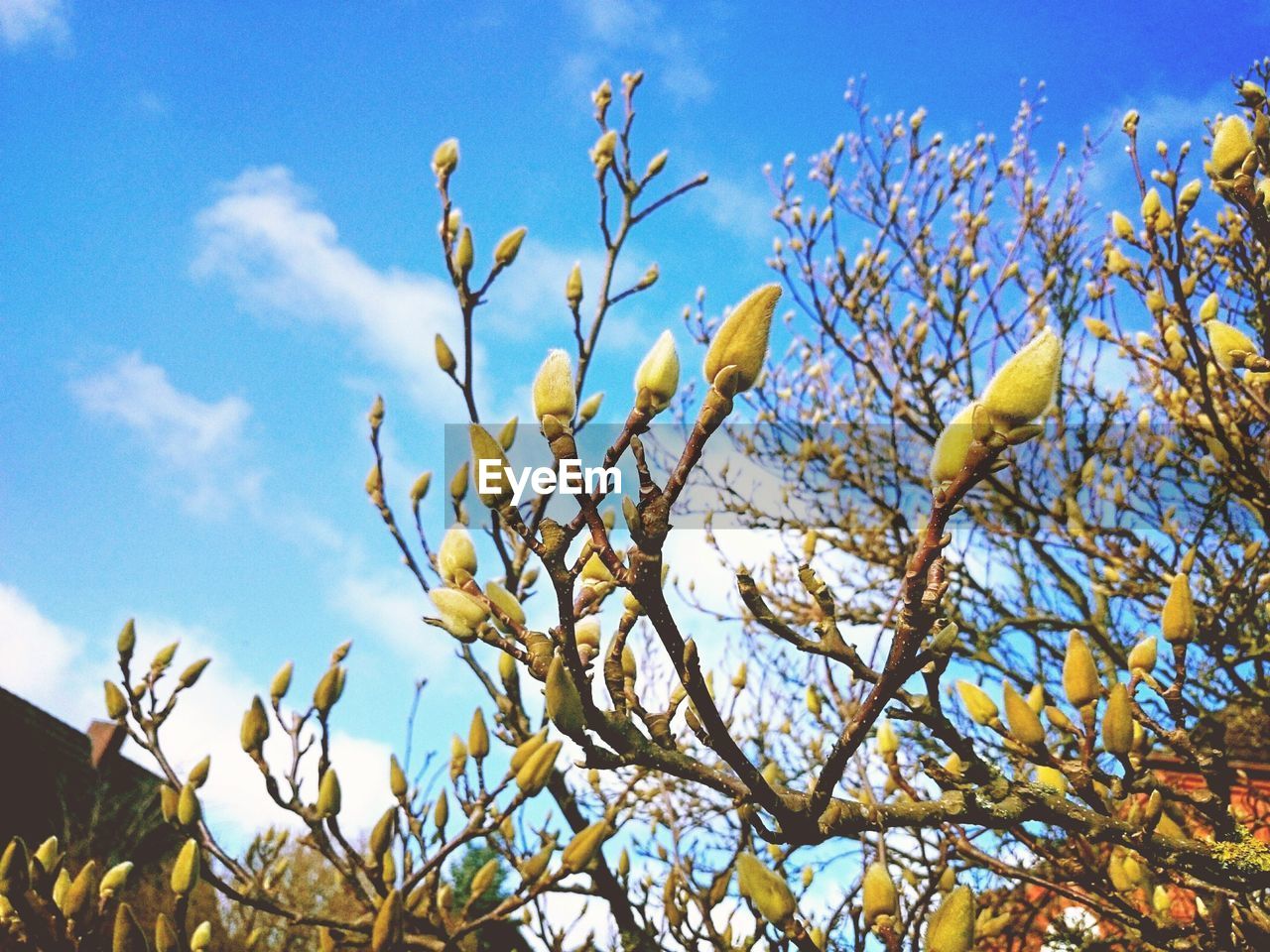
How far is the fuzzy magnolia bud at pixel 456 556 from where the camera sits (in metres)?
1.29

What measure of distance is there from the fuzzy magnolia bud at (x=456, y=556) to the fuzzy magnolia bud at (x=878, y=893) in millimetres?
708

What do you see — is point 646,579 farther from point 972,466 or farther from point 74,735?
point 74,735

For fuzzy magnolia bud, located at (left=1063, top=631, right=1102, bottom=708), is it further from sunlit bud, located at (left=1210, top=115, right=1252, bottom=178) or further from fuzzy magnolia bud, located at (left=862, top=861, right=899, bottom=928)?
sunlit bud, located at (left=1210, top=115, right=1252, bottom=178)

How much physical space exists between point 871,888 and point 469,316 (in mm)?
1734

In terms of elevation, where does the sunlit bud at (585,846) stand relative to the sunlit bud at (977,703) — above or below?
below

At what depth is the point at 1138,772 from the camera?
60.1 inches

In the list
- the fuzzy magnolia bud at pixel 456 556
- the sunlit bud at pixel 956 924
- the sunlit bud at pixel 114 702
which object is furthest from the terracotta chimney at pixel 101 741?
the sunlit bud at pixel 956 924

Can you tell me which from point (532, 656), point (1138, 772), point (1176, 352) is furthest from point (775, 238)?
point (532, 656)

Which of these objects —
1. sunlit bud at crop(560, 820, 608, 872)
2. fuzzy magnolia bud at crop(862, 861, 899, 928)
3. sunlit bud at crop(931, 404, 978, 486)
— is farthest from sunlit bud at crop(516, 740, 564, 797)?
sunlit bud at crop(931, 404, 978, 486)

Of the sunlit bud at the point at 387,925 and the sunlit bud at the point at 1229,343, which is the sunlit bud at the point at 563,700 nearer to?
the sunlit bud at the point at 387,925

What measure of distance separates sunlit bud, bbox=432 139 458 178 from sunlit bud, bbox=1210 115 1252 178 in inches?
74.1

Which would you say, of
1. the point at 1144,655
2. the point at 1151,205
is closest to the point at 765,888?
the point at 1144,655

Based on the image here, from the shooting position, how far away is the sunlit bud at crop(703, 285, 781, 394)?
93cm

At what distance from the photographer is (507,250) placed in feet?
8.24
